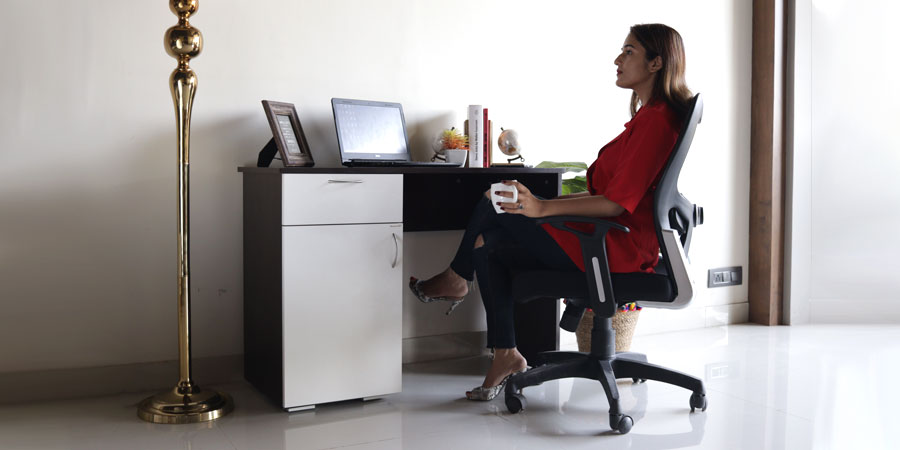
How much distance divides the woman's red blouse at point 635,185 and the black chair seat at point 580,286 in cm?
4

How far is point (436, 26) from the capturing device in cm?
326

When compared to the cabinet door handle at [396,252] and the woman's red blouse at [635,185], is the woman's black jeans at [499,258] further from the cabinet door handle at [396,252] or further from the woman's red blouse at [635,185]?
the cabinet door handle at [396,252]

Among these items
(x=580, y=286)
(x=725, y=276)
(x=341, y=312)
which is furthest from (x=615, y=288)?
(x=725, y=276)

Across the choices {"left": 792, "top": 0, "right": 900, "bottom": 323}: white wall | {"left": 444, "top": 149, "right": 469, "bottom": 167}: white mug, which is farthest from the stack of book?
{"left": 792, "top": 0, "right": 900, "bottom": 323}: white wall

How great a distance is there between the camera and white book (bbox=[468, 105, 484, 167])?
124 inches

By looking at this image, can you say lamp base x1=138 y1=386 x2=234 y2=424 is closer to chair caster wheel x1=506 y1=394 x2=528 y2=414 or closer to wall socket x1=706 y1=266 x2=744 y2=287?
chair caster wheel x1=506 y1=394 x2=528 y2=414

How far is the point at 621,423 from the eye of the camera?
2383mm

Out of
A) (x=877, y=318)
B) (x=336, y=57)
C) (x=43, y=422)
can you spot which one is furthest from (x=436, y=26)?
(x=877, y=318)

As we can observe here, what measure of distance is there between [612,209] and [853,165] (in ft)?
7.78

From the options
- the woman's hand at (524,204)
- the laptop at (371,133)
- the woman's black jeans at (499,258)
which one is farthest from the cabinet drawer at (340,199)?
the woman's hand at (524,204)

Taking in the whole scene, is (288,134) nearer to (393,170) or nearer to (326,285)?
(393,170)

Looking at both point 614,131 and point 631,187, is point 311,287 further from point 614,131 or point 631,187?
point 614,131

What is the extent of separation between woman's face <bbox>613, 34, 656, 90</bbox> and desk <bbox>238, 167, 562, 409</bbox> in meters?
0.55

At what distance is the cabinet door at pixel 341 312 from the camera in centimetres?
252
